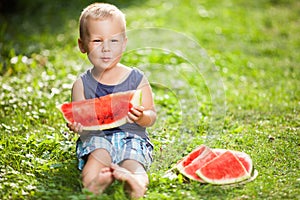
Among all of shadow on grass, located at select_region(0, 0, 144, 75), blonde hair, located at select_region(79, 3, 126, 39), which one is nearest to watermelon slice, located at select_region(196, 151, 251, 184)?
blonde hair, located at select_region(79, 3, 126, 39)

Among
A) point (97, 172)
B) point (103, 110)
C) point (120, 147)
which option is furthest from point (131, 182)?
point (103, 110)

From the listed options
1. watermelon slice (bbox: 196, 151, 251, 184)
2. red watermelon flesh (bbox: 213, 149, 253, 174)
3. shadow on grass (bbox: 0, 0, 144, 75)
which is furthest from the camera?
shadow on grass (bbox: 0, 0, 144, 75)

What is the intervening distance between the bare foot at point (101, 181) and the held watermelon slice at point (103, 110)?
50 centimetres

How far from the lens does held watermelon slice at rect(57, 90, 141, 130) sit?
4.06 metres

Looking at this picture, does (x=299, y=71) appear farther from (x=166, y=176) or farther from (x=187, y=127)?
(x=166, y=176)

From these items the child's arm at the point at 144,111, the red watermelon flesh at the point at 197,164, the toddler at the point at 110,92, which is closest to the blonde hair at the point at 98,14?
the toddler at the point at 110,92

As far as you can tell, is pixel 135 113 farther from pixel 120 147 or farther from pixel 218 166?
pixel 218 166

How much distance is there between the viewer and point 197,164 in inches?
161

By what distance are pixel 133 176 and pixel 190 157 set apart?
74 centimetres

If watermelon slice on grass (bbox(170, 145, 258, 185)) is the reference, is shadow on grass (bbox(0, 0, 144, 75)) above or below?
above

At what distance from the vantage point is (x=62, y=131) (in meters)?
4.97

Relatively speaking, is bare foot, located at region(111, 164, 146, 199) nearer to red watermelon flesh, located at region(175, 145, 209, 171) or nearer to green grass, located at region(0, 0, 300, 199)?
green grass, located at region(0, 0, 300, 199)

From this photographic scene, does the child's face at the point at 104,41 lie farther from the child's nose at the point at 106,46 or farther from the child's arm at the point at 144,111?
the child's arm at the point at 144,111

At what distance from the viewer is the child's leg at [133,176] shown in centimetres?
363
